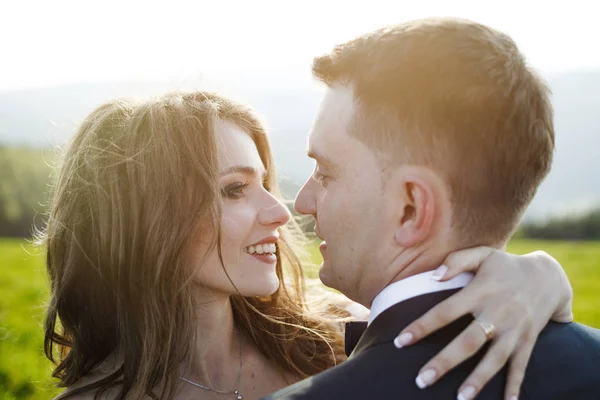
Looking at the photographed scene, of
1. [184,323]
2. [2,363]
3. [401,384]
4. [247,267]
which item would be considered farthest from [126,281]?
[2,363]

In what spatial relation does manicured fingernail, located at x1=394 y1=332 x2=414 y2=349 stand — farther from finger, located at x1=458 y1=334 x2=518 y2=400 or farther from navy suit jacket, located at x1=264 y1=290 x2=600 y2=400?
finger, located at x1=458 y1=334 x2=518 y2=400

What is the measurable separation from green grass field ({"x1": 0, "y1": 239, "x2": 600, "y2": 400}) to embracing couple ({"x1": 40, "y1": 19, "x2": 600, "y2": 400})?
754 mm

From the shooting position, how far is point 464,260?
245 cm

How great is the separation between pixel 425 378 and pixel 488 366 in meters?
0.23

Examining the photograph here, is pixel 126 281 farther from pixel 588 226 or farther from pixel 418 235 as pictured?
pixel 588 226

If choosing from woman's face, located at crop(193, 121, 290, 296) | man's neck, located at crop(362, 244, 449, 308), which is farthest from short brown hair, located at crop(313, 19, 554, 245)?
woman's face, located at crop(193, 121, 290, 296)

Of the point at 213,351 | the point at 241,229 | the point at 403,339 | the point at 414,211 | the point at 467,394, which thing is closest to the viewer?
the point at 467,394

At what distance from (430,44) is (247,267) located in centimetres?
171

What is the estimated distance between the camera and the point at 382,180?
2562mm

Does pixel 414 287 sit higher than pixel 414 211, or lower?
lower

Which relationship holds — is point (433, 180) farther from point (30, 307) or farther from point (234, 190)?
point (30, 307)

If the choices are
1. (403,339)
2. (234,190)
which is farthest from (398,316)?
(234,190)

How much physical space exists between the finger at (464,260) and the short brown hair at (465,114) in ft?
0.21

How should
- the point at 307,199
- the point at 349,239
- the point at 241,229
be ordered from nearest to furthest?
the point at 349,239, the point at 307,199, the point at 241,229
